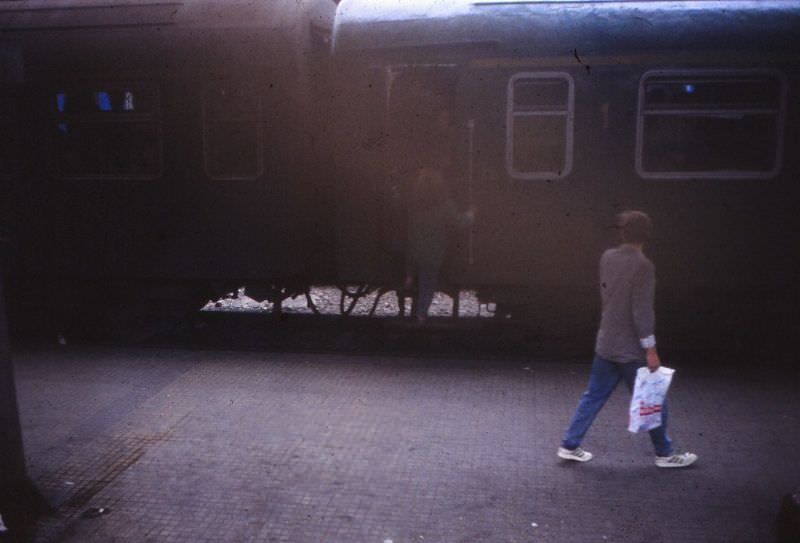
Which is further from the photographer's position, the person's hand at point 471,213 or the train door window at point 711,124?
the person's hand at point 471,213

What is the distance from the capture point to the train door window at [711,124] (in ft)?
25.4

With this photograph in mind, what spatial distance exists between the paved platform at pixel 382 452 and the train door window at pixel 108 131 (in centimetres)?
216

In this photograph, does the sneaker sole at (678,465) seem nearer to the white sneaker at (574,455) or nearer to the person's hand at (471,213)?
the white sneaker at (574,455)

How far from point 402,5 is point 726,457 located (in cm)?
542

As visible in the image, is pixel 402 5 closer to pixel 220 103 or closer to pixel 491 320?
pixel 220 103

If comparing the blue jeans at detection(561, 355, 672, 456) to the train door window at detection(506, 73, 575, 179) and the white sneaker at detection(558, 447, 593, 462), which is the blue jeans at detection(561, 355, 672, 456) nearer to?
the white sneaker at detection(558, 447, 593, 462)

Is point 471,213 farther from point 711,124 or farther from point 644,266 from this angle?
point 644,266

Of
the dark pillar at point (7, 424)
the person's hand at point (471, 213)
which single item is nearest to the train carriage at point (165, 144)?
the person's hand at point (471, 213)

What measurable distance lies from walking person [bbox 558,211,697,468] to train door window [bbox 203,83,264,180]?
4480 millimetres

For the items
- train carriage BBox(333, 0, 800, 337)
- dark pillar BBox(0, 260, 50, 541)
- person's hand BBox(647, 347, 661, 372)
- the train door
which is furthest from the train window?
person's hand BBox(647, 347, 661, 372)

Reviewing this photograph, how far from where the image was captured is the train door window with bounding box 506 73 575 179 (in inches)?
316

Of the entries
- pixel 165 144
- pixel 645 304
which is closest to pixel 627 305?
pixel 645 304

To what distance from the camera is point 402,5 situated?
8.36 m

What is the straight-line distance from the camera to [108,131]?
348 inches
